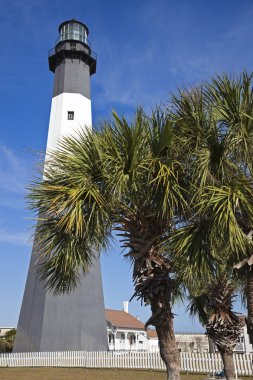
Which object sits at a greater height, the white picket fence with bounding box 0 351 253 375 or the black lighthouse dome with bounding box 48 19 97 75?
the black lighthouse dome with bounding box 48 19 97 75

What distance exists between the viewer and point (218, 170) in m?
6.86

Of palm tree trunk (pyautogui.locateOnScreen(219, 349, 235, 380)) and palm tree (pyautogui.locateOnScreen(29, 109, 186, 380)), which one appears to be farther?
palm tree trunk (pyautogui.locateOnScreen(219, 349, 235, 380))

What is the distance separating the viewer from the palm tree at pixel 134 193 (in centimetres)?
718

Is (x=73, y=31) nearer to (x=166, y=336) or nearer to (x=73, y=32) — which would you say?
(x=73, y=32)

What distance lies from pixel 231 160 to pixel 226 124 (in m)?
0.65

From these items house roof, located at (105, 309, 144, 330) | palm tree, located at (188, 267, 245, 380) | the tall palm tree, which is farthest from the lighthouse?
house roof, located at (105, 309, 144, 330)

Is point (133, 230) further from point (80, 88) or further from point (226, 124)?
point (80, 88)

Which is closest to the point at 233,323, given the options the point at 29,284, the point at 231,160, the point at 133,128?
the point at 231,160

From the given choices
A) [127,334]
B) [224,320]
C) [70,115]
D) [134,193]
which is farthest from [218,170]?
[127,334]

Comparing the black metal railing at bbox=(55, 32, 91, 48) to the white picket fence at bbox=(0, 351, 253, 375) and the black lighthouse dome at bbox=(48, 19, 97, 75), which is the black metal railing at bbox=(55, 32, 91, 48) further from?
Answer: the white picket fence at bbox=(0, 351, 253, 375)

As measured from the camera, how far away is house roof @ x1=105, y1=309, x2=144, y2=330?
114ft

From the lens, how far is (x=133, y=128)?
23.9 ft

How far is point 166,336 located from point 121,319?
101 feet

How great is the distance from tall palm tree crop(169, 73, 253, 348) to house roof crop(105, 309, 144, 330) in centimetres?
2907
